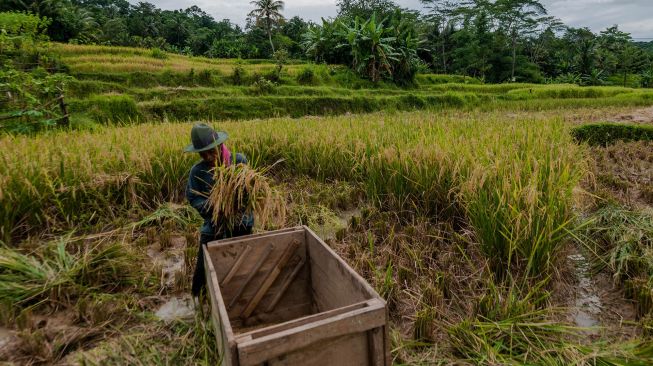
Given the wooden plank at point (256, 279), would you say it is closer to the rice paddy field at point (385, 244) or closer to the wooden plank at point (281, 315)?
the wooden plank at point (281, 315)

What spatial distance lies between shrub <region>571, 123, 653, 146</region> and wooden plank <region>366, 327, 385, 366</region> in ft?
22.1

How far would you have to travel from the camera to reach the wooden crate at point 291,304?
127cm

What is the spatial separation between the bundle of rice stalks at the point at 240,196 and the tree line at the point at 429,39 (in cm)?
1941

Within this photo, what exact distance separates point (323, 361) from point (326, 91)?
15.3m

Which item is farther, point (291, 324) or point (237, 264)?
point (237, 264)

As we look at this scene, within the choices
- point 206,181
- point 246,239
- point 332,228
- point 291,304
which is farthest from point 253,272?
point 332,228

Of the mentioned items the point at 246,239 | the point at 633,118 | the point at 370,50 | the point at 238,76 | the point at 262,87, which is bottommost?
the point at 633,118

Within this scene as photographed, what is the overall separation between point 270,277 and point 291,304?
251mm

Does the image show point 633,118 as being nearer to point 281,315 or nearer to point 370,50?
point 281,315

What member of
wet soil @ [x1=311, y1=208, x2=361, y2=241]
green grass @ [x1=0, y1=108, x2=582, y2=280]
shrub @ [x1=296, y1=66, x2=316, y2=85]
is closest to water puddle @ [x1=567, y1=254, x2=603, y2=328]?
green grass @ [x1=0, y1=108, x2=582, y2=280]

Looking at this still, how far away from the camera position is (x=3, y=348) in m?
1.96

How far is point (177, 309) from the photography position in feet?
7.83

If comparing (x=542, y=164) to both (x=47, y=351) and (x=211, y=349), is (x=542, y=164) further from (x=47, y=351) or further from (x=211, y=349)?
(x=47, y=351)

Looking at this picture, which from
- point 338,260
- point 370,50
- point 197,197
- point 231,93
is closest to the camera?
point 338,260
